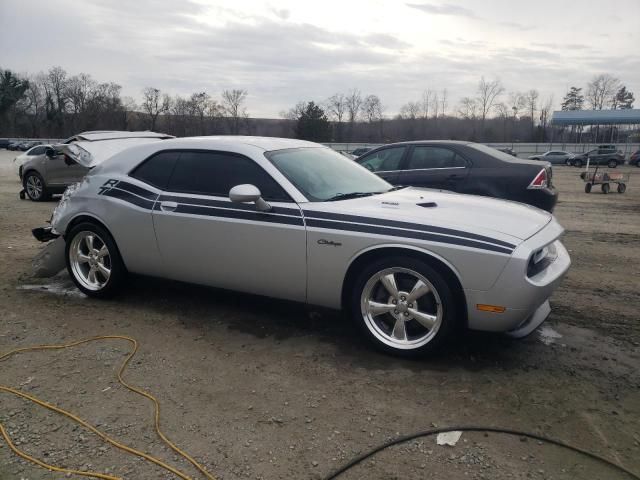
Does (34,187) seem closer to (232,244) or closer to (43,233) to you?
(43,233)

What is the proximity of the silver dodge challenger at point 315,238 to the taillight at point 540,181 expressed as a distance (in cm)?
318

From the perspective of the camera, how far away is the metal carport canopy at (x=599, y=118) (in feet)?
197

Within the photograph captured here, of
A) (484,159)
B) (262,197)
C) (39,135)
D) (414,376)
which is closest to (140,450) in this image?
(414,376)

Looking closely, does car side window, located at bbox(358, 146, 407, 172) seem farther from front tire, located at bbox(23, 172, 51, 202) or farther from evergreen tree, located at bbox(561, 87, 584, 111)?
evergreen tree, located at bbox(561, 87, 584, 111)

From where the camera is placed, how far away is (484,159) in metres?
7.52

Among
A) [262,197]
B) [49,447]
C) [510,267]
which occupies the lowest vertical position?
[49,447]

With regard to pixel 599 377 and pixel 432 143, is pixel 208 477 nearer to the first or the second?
pixel 599 377

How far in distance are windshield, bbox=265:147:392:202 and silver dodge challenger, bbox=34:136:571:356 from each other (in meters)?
0.02

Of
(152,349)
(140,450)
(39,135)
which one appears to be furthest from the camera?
(39,135)

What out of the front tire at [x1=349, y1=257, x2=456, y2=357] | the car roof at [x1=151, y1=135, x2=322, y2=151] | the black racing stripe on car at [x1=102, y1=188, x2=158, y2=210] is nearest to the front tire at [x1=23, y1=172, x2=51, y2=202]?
the black racing stripe on car at [x1=102, y1=188, x2=158, y2=210]

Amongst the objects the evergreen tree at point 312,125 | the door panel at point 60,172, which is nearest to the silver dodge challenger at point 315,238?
the door panel at point 60,172

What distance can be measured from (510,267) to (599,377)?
1.01m

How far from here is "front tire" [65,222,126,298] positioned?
4863 mm

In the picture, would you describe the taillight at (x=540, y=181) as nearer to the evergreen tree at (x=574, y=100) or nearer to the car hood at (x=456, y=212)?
the car hood at (x=456, y=212)
